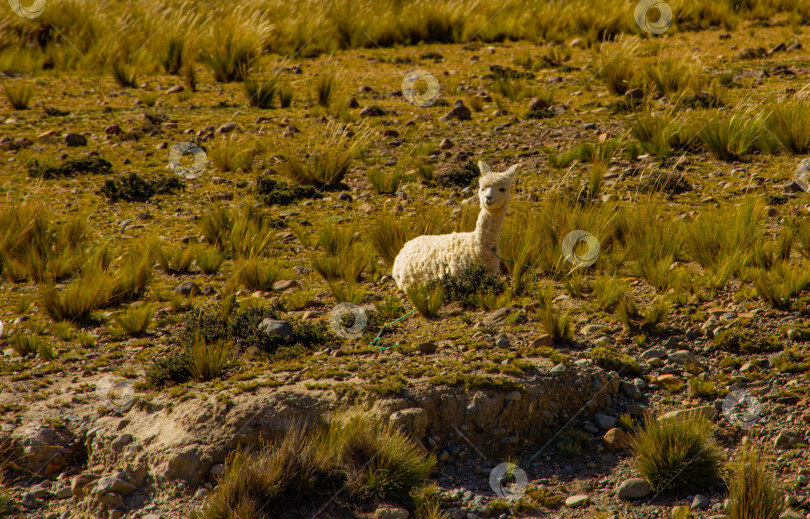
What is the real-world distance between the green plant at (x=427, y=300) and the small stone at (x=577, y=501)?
2.15 m

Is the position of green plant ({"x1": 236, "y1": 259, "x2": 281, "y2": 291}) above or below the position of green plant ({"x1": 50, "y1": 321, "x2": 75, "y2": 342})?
above

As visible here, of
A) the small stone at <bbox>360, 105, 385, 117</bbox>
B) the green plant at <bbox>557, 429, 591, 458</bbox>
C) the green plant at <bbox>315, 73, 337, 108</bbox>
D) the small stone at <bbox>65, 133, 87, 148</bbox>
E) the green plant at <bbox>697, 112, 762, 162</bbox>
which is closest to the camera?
the green plant at <bbox>557, 429, 591, 458</bbox>

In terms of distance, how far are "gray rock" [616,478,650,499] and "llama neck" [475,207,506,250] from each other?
247 cm

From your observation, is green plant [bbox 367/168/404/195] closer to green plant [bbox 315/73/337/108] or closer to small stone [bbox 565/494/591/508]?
green plant [bbox 315/73/337/108]

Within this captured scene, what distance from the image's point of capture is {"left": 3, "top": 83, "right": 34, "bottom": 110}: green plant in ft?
39.5

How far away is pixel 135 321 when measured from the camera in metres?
6.16

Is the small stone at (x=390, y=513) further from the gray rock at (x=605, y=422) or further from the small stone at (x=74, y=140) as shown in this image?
the small stone at (x=74, y=140)

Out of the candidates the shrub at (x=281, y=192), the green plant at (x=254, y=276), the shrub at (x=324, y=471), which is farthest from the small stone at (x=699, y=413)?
the shrub at (x=281, y=192)

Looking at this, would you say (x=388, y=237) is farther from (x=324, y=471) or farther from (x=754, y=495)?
(x=754, y=495)

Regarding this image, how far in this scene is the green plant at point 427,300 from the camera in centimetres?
596

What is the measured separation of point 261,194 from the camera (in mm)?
9219

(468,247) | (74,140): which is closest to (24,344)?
(468,247)

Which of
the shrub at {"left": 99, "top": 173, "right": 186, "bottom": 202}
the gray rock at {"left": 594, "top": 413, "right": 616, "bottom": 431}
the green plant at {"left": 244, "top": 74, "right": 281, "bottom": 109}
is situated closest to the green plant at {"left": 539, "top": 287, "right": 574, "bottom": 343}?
the gray rock at {"left": 594, "top": 413, "right": 616, "bottom": 431}

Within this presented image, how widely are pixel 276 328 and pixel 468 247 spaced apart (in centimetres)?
173
